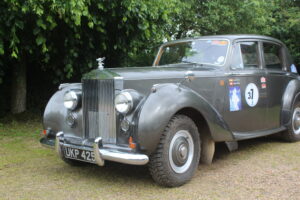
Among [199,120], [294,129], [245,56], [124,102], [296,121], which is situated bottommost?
[294,129]

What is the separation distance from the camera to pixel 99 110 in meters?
3.85

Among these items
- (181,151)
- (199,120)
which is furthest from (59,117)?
(199,120)

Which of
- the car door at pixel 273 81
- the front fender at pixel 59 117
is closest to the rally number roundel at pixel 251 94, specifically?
the car door at pixel 273 81

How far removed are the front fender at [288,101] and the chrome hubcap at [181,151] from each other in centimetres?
235

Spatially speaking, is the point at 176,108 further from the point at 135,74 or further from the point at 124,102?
the point at 135,74

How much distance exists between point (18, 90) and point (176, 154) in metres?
5.78

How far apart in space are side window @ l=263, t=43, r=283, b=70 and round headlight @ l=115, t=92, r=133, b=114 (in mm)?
2848

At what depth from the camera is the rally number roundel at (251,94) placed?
15.9 ft

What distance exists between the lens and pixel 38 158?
5.00 meters

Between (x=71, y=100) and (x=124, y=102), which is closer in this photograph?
(x=124, y=102)

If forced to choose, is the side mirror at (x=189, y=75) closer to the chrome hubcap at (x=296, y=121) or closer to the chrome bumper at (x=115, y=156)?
the chrome bumper at (x=115, y=156)

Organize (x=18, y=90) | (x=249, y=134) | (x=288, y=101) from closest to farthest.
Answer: (x=249, y=134) → (x=288, y=101) → (x=18, y=90)

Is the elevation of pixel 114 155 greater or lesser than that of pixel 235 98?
lesser

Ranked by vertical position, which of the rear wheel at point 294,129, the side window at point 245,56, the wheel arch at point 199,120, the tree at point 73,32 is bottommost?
the rear wheel at point 294,129
